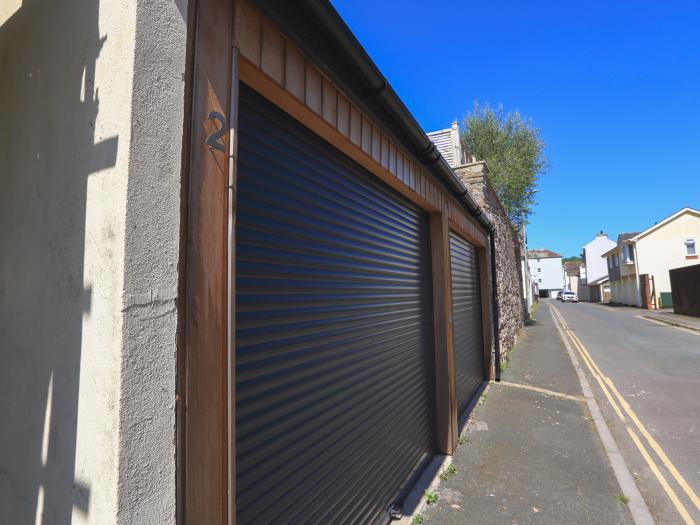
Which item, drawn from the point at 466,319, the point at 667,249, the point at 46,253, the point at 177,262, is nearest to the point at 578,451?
the point at 466,319

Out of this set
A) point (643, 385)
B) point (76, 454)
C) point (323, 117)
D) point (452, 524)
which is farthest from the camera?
point (643, 385)

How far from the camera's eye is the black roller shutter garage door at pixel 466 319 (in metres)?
6.24

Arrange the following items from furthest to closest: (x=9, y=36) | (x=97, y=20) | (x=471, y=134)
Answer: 1. (x=471, y=134)
2. (x=9, y=36)
3. (x=97, y=20)

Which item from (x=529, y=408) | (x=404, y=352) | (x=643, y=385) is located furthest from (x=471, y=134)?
(x=404, y=352)

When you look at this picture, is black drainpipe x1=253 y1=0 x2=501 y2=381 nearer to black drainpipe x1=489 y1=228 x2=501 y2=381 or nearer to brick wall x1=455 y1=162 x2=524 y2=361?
brick wall x1=455 y1=162 x2=524 y2=361

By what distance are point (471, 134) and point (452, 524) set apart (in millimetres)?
20466

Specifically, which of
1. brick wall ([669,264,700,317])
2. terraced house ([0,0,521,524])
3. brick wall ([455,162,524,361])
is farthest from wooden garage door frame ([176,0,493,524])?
brick wall ([669,264,700,317])

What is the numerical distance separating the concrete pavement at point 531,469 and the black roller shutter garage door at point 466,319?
1.63 feet

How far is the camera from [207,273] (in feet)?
4.72

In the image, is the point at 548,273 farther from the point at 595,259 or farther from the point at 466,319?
the point at 466,319

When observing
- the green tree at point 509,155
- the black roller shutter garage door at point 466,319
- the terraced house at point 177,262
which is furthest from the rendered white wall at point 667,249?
the terraced house at point 177,262

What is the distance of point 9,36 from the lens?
194cm

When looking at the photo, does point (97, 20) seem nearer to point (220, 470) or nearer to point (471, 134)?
point (220, 470)

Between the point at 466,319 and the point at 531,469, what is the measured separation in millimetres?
3097
